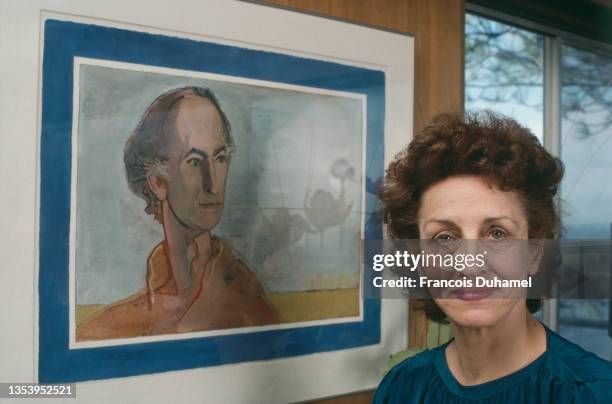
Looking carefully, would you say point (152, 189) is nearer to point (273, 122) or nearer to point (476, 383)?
point (273, 122)

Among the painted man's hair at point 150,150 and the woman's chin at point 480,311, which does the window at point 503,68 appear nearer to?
the woman's chin at point 480,311

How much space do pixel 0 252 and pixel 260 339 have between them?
438 mm

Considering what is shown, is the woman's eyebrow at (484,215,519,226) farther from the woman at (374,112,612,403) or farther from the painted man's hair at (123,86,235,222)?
the painted man's hair at (123,86,235,222)

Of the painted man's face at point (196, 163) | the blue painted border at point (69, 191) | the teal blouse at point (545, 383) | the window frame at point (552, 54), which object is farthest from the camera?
the window frame at point (552, 54)

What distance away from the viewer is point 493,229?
2.42 feet

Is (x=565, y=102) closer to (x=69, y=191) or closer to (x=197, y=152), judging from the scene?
(x=197, y=152)

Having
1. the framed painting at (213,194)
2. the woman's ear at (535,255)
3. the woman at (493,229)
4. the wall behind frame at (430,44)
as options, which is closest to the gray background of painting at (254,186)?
the framed painting at (213,194)

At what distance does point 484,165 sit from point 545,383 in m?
0.27

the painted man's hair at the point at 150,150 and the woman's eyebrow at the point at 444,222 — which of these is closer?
the woman's eyebrow at the point at 444,222

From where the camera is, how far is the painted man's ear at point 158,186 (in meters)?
0.93

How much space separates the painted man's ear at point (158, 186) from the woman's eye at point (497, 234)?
1.59 ft

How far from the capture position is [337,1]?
1.15m

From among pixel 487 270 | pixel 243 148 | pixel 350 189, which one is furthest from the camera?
pixel 350 189

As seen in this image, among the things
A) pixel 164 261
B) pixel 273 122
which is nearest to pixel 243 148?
pixel 273 122
